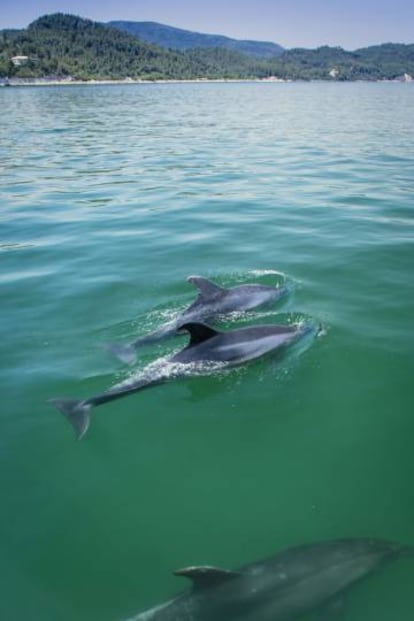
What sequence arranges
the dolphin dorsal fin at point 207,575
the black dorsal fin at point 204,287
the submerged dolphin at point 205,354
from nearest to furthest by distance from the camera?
the dolphin dorsal fin at point 207,575 → the submerged dolphin at point 205,354 → the black dorsal fin at point 204,287

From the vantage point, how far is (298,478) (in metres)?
7.26

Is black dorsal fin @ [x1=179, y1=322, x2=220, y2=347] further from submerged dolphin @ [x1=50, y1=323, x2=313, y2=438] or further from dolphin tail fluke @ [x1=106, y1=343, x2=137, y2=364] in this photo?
dolphin tail fluke @ [x1=106, y1=343, x2=137, y2=364]

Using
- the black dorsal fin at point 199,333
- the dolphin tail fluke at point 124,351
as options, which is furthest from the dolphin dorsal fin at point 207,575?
the dolphin tail fluke at point 124,351

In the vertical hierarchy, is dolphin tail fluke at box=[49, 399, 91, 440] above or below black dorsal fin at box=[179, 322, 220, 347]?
below

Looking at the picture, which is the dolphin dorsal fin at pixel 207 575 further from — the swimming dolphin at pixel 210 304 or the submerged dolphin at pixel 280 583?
the swimming dolphin at pixel 210 304

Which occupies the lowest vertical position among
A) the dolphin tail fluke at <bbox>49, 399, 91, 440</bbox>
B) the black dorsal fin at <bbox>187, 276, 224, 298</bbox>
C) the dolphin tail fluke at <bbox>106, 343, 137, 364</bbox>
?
the dolphin tail fluke at <bbox>49, 399, 91, 440</bbox>

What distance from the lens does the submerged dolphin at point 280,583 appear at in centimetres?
530

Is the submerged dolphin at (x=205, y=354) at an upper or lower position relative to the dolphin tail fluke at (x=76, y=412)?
upper

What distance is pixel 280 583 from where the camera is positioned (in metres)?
5.64

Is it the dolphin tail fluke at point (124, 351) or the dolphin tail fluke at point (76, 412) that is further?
the dolphin tail fluke at point (124, 351)

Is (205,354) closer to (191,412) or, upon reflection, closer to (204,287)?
(191,412)

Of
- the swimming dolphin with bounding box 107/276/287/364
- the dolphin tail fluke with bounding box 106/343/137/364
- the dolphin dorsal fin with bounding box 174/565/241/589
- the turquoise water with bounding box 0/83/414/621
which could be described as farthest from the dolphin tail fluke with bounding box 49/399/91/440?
the dolphin dorsal fin with bounding box 174/565/241/589

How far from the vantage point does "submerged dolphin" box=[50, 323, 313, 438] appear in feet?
29.8

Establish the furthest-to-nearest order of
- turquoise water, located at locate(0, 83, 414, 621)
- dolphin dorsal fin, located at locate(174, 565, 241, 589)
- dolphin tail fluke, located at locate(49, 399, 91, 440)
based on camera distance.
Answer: dolphin tail fluke, located at locate(49, 399, 91, 440) → turquoise water, located at locate(0, 83, 414, 621) → dolphin dorsal fin, located at locate(174, 565, 241, 589)
